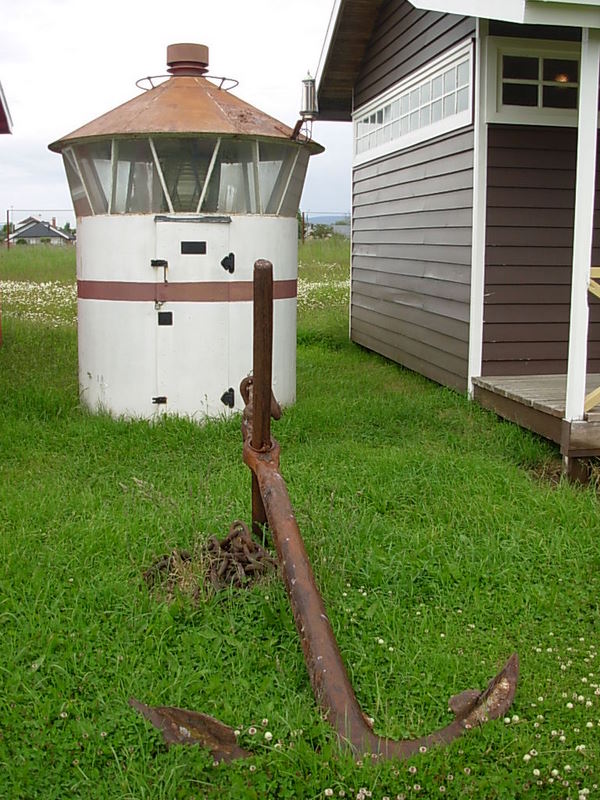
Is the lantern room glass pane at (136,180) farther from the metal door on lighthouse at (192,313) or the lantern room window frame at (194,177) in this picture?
the metal door on lighthouse at (192,313)

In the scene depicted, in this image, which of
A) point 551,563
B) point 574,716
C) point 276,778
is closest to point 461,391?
point 551,563

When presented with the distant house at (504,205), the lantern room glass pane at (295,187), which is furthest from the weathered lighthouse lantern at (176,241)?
the distant house at (504,205)

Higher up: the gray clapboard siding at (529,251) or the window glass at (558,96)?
the window glass at (558,96)

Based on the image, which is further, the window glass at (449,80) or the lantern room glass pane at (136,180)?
the window glass at (449,80)

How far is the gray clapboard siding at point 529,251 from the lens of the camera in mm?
8516

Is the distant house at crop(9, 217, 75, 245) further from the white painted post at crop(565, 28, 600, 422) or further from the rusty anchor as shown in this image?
the rusty anchor

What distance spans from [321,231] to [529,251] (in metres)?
31.6

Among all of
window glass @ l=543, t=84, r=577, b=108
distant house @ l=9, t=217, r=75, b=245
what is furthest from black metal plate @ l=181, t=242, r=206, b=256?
distant house @ l=9, t=217, r=75, b=245

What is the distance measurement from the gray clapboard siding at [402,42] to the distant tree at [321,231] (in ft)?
84.5

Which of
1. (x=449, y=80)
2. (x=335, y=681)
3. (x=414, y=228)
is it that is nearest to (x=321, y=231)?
(x=414, y=228)

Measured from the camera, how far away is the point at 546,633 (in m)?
4.20

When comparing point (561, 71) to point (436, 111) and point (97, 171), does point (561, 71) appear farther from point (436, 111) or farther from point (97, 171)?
point (97, 171)

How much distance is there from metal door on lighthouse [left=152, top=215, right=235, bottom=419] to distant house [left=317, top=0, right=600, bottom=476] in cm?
233

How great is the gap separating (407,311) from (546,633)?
723cm
